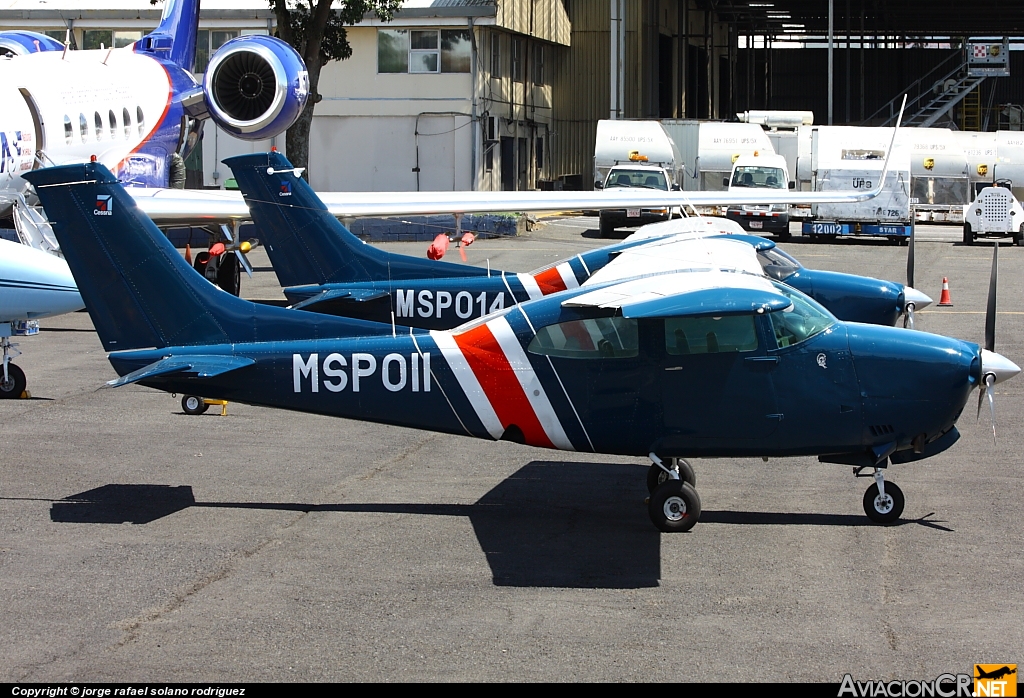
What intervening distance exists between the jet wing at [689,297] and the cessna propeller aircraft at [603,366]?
14mm

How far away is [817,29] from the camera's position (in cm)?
7875

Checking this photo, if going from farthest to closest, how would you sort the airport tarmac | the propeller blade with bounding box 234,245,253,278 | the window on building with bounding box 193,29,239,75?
the window on building with bounding box 193,29,239,75 < the propeller blade with bounding box 234,245,253,278 < the airport tarmac

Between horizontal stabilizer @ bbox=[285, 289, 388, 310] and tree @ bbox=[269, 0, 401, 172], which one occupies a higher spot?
tree @ bbox=[269, 0, 401, 172]

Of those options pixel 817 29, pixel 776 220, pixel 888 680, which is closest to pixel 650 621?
pixel 888 680

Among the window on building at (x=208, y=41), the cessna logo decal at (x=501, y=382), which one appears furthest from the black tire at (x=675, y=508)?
the window on building at (x=208, y=41)

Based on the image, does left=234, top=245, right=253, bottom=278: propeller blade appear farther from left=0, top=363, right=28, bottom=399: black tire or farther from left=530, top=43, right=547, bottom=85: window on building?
left=530, top=43, right=547, bottom=85: window on building

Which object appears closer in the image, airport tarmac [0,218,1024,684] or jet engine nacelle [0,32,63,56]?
airport tarmac [0,218,1024,684]

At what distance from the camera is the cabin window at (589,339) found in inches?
362

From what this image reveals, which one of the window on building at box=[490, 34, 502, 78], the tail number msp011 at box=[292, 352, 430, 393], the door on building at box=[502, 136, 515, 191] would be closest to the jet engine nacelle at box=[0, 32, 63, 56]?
the tail number msp011 at box=[292, 352, 430, 393]

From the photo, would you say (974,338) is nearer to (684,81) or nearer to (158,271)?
(158,271)

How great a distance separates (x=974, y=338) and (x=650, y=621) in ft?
41.8

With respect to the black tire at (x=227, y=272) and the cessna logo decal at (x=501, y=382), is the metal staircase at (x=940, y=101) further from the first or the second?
the cessna logo decal at (x=501, y=382)

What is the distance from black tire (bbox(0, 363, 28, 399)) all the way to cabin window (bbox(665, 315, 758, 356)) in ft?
28.0

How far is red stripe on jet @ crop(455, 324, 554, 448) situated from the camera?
A: 9367mm
